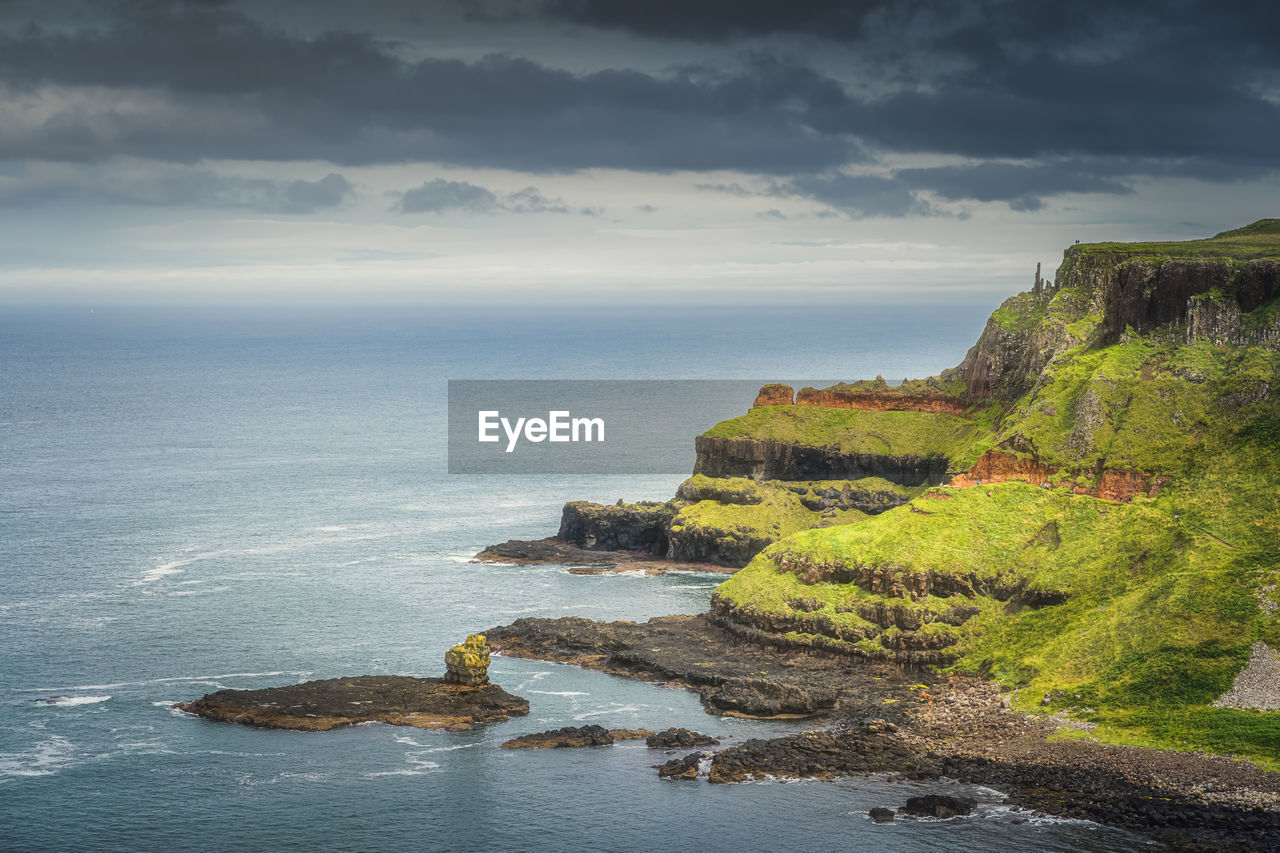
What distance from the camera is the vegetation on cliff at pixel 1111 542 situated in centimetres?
12681

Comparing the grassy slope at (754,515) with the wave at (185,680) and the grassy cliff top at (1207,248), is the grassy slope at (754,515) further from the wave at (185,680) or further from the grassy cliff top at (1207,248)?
the wave at (185,680)

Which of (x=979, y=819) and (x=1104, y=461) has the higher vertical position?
(x=1104, y=461)

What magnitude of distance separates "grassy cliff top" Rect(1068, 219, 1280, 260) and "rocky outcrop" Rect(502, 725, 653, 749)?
9694cm

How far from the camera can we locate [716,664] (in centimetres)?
14112

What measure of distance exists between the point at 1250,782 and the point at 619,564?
98737 mm

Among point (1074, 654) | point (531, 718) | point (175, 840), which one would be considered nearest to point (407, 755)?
point (531, 718)

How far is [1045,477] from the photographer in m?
160

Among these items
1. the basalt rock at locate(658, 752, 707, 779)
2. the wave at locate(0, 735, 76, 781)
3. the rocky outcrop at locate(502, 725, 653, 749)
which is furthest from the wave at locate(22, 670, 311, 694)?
the basalt rock at locate(658, 752, 707, 779)

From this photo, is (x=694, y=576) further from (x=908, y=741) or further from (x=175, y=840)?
(x=175, y=840)

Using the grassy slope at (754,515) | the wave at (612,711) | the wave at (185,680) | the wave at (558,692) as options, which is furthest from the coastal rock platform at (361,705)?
the grassy slope at (754,515)

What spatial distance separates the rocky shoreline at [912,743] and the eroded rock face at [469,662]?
14542mm

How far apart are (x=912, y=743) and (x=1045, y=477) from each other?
5107 cm

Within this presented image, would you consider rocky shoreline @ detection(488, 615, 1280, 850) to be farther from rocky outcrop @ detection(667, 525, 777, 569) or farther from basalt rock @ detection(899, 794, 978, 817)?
rocky outcrop @ detection(667, 525, 777, 569)

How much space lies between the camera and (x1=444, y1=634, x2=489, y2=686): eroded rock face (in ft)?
434
